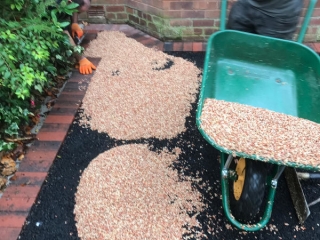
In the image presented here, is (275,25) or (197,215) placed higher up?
(275,25)

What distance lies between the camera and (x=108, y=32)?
3.75m

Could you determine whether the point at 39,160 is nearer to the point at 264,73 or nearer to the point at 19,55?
the point at 19,55

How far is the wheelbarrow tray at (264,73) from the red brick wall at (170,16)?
52.0 inches

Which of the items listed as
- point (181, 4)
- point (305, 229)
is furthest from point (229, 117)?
point (181, 4)

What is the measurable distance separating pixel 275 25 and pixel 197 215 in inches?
61.5

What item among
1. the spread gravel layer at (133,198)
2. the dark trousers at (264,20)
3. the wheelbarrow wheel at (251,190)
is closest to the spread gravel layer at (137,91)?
the spread gravel layer at (133,198)

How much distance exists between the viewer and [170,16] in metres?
3.50

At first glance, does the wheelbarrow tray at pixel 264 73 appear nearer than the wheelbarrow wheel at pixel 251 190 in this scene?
No

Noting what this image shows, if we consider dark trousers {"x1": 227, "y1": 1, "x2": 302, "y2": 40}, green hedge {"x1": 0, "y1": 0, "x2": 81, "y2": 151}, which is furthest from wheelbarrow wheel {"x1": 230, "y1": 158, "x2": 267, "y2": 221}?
green hedge {"x1": 0, "y1": 0, "x2": 81, "y2": 151}

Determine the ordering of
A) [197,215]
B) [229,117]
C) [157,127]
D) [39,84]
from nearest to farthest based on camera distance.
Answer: [229,117], [197,215], [39,84], [157,127]

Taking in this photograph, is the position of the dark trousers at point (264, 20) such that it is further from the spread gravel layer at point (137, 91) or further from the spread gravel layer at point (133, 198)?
the spread gravel layer at point (133, 198)

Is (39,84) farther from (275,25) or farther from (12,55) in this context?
(275,25)

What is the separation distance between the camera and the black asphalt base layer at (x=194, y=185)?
1.83 m

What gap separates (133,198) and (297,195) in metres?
1.02
